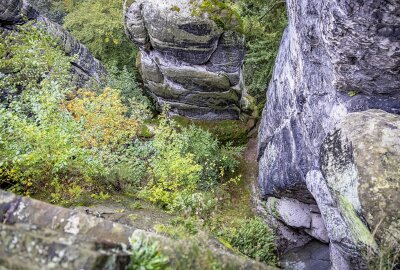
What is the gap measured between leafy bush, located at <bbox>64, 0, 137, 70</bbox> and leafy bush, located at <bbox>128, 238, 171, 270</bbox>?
16372mm

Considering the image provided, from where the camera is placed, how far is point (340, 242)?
7.38 m

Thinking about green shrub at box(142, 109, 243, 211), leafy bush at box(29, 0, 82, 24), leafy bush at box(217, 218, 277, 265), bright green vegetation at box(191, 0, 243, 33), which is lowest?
leafy bush at box(217, 218, 277, 265)

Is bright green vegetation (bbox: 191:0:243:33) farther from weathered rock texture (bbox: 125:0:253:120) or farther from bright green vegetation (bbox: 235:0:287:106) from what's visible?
bright green vegetation (bbox: 235:0:287:106)

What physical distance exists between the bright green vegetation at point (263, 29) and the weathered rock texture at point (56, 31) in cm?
770

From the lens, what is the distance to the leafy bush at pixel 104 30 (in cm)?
1847

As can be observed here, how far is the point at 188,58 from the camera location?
536 inches

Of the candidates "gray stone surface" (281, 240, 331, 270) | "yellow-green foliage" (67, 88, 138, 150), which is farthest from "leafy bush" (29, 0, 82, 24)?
"gray stone surface" (281, 240, 331, 270)

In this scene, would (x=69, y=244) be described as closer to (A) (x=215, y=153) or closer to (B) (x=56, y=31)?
(A) (x=215, y=153)

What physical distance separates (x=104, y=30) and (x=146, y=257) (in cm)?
1699

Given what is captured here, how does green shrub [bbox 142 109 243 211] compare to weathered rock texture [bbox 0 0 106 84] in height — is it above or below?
below

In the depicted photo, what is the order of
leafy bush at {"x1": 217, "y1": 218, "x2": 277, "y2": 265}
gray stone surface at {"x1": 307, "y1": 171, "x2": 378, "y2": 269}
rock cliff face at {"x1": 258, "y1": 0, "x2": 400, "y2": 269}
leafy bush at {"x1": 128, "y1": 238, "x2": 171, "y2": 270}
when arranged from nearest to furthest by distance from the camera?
1. leafy bush at {"x1": 128, "y1": 238, "x2": 171, "y2": 270}
2. rock cliff face at {"x1": 258, "y1": 0, "x2": 400, "y2": 269}
3. gray stone surface at {"x1": 307, "y1": 171, "x2": 378, "y2": 269}
4. leafy bush at {"x1": 217, "y1": 218, "x2": 277, "y2": 265}

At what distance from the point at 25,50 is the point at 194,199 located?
908 centimetres

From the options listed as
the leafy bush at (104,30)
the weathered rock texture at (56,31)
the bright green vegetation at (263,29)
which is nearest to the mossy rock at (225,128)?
the bright green vegetation at (263,29)

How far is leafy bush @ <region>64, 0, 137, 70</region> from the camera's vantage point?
60.6 feet
